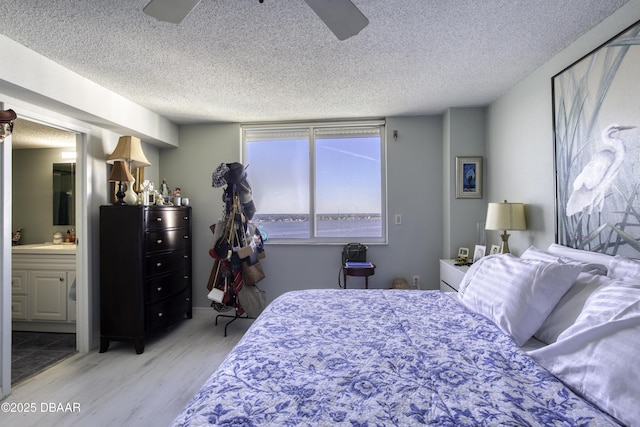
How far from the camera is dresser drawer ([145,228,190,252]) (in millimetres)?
2799

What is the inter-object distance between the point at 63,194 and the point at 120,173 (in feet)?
4.79

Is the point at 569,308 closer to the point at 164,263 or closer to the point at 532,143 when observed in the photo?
the point at 532,143

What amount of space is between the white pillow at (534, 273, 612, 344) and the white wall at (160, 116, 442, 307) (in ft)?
6.86

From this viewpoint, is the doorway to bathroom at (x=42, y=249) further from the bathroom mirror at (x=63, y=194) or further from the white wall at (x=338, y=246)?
the white wall at (x=338, y=246)

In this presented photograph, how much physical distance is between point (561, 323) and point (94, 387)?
2.95m

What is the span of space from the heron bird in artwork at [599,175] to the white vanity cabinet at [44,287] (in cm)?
443

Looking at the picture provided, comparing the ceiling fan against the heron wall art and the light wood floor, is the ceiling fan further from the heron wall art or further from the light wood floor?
the light wood floor

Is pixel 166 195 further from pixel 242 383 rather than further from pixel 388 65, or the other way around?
pixel 242 383

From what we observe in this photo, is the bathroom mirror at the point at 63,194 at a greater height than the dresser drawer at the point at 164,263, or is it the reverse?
the bathroom mirror at the point at 63,194

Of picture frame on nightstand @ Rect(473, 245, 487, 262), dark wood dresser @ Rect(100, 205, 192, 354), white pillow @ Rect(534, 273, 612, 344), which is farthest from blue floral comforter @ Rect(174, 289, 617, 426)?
dark wood dresser @ Rect(100, 205, 192, 354)

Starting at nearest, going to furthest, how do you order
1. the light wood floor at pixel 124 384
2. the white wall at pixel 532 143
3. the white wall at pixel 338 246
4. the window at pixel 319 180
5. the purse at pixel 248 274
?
the light wood floor at pixel 124 384 < the white wall at pixel 532 143 < the purse at pixel 248 274 < the white wall at pixel 338 246 < the window at pixel 319 180

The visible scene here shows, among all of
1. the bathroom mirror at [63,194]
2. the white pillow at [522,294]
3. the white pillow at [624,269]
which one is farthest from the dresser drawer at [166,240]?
the white pillow at [624,269]

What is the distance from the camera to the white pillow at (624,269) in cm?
130

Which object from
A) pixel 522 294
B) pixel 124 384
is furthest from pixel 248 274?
pixel 522 294
